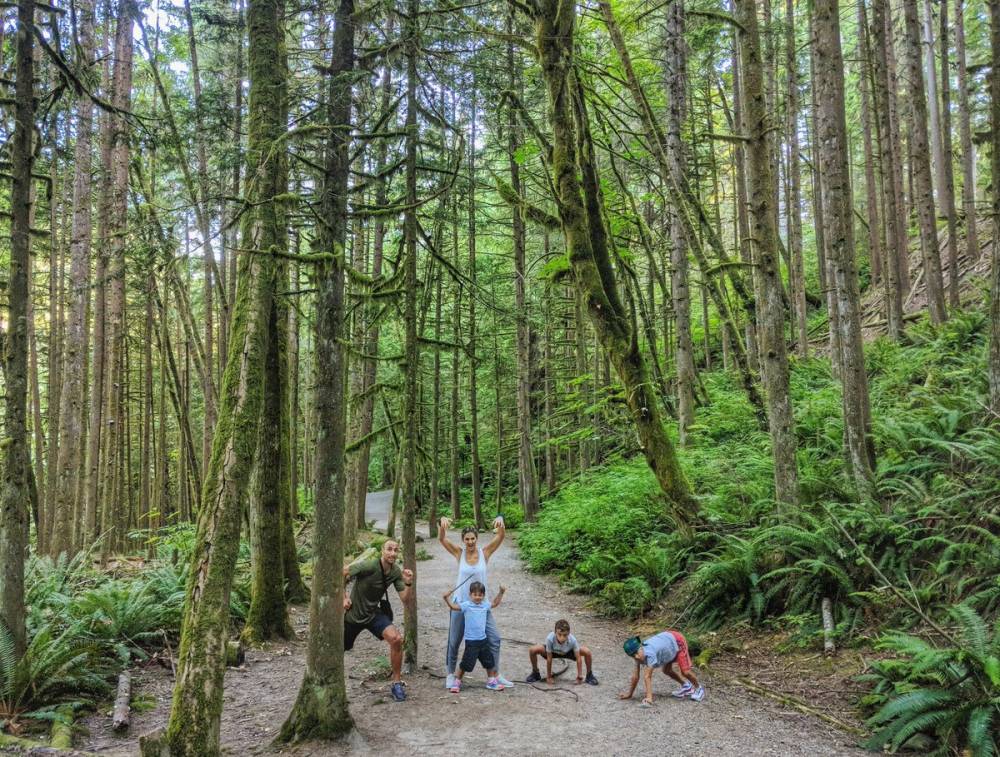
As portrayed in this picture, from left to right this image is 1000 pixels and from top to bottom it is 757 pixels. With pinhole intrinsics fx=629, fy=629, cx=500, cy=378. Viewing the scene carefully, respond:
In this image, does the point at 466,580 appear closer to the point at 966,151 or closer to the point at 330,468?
the point at 330,468

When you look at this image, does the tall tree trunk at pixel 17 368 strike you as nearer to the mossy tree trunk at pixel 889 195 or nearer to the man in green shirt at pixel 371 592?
the man in green shirt at pixel 371 592

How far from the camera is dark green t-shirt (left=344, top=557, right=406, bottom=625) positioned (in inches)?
265

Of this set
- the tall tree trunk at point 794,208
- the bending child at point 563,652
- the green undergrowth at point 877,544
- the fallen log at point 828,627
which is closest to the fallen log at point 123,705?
the bending child at point 563,652

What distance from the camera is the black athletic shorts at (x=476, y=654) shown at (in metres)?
6.66

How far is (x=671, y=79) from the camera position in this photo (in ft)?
43.2

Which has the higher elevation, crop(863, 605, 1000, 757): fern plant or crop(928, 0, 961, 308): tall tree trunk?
crop(928, 0, 961, 308): tall tree trunk

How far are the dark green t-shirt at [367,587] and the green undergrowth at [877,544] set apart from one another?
4232 mm

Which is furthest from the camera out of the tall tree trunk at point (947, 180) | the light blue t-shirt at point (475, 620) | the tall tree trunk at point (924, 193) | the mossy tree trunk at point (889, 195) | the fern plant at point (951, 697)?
the tall tree trunk at point (947, 180)

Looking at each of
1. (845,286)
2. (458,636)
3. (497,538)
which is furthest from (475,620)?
(845,286)

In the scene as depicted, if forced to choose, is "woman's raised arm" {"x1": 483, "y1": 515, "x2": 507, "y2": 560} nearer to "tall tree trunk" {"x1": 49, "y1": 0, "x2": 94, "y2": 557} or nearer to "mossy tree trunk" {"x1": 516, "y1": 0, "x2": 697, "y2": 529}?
"mossy tree trunk" {"x1": 516, "y1": 0, "x2": 697, "y2": 529}

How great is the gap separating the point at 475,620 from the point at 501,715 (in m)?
0.97

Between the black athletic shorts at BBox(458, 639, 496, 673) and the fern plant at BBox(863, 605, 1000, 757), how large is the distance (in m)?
3.53

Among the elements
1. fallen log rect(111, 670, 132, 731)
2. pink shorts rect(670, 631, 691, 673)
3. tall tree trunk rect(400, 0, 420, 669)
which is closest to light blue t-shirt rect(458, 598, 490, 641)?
tall tree trunk rect(400, 0, 420, 669)

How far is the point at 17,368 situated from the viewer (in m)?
5.63
